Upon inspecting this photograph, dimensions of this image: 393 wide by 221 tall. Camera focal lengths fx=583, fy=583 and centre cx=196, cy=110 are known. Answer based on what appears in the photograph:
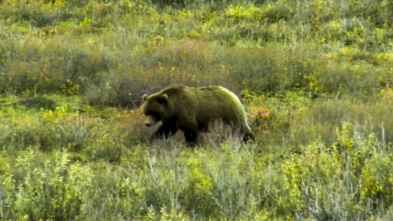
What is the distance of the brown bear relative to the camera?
8.15 m

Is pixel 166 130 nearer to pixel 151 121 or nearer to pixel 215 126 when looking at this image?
pixel 151 121

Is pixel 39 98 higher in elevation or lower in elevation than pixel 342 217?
lower

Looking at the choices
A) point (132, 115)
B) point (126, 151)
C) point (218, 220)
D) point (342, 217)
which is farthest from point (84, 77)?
point (342, 217)

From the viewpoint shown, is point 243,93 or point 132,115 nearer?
point 132,115

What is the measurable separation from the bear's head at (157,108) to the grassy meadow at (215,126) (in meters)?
0.28

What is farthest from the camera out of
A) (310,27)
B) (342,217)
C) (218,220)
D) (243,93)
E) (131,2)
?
(131,2)

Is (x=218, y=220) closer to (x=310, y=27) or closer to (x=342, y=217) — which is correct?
(x=342, y=217)

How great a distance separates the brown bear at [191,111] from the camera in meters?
8.15

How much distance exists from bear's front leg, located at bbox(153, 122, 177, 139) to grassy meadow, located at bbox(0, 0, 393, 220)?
178 millimetres

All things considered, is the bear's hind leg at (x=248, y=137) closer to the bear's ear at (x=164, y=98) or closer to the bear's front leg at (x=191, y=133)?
the bear's front leg at (x=191, y=133)

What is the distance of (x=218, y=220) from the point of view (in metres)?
5.29

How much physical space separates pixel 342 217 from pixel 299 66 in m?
7.42

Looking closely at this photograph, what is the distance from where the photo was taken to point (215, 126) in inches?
316

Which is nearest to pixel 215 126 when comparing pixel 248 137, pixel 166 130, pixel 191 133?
pixel 191 133
